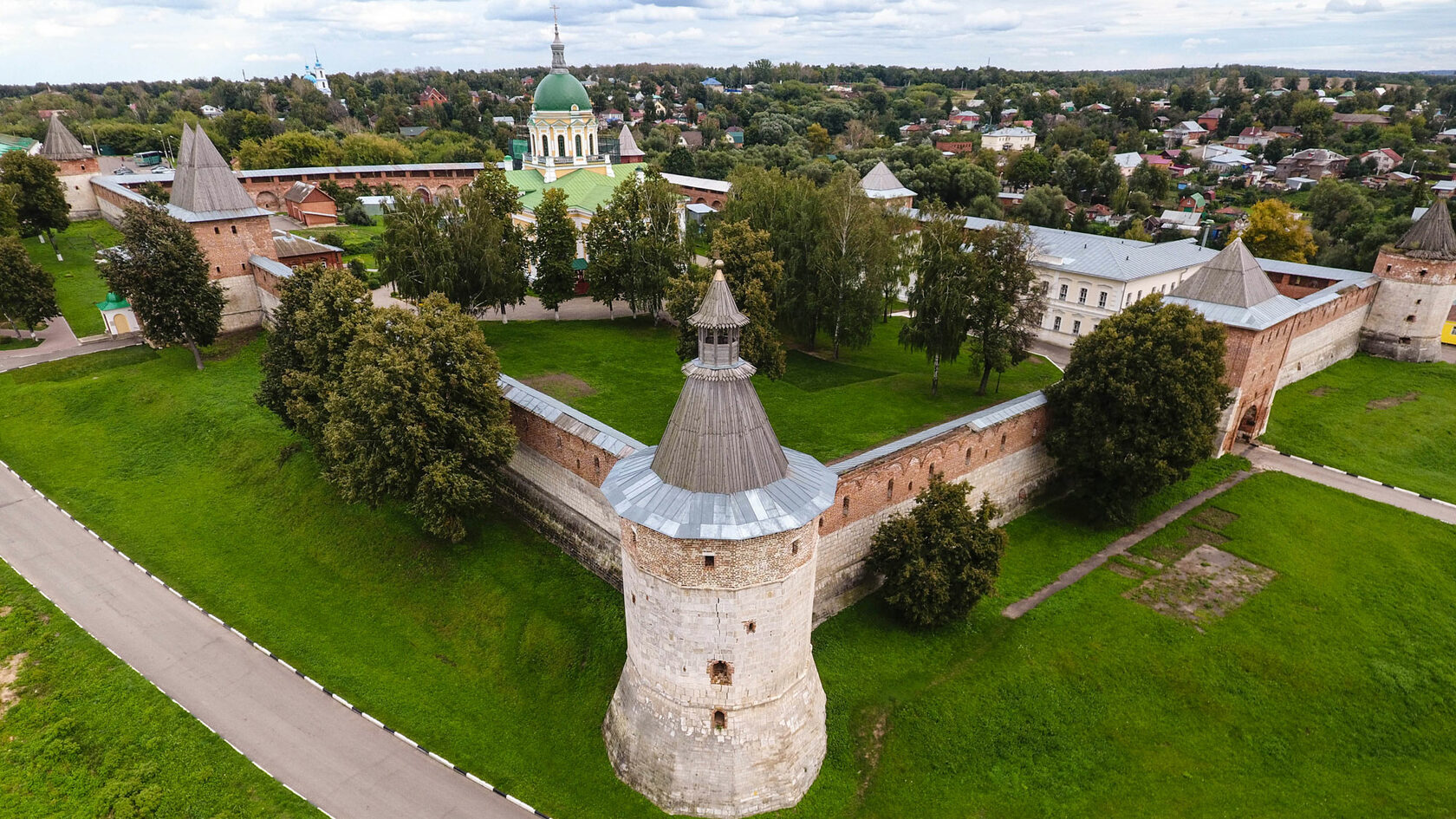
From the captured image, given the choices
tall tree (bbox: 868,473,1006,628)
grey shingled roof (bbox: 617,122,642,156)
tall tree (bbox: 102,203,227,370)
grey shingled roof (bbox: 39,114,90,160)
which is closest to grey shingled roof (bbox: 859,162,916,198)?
grey shingled roof (bbox: 617,122,642,156)

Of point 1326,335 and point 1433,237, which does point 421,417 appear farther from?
point 1433,237

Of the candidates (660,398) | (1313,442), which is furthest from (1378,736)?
(660,398)

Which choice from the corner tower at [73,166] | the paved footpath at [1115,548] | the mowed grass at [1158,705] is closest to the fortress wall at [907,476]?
the mowed grass at [1158,705]

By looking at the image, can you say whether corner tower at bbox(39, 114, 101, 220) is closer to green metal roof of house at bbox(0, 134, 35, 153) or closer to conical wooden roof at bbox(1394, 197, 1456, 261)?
green metal roof of house at bbox(0, 134, 35, 153)

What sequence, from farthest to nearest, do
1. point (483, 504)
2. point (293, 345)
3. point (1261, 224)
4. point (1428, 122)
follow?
point (1428, 122), point (1261, 224), point (293, 345), point (483, 504)

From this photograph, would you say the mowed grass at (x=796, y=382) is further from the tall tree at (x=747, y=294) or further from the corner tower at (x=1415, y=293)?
the corner tower at (x=1415, y=293)

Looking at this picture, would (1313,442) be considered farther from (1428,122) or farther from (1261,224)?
(1428,122)

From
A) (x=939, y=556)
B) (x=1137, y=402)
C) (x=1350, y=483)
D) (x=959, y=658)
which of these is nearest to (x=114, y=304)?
(x=939, y=556)

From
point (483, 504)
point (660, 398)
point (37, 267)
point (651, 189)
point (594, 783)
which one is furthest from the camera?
point (651, 189)
